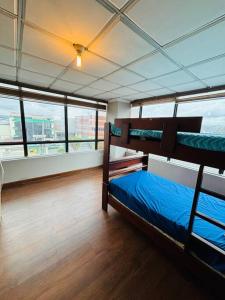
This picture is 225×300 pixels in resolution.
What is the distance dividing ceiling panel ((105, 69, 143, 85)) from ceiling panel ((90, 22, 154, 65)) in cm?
38

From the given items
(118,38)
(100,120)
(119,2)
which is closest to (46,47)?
(118,38)

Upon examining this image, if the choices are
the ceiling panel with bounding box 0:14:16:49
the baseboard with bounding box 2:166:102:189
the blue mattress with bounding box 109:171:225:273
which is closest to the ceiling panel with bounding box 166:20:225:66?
the ceiling panel with bounding box 0:14:16:49

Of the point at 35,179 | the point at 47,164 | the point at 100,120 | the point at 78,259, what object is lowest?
the point at 78,259

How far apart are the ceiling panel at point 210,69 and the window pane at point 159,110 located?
1336 millimetres

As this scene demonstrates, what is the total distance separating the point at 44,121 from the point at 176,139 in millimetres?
3228

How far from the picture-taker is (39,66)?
79.0 inches

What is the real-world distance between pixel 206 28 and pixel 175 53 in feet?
1.30

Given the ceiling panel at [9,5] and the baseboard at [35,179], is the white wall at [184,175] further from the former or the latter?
the ceiling panel at [9,5]

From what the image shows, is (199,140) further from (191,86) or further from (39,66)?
(39,66)

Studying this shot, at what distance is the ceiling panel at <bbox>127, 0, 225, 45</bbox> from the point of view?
912mm

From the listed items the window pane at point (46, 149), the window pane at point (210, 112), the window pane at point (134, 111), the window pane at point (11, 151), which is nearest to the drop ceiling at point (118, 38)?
the window pane at point (210, 112)

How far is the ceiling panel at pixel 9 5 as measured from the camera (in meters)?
0.96

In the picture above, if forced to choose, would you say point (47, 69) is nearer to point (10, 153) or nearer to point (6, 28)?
point (6, 28)

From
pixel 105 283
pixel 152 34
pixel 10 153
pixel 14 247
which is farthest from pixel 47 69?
pixel 105 283
